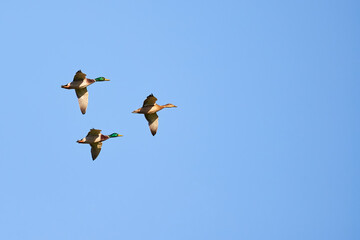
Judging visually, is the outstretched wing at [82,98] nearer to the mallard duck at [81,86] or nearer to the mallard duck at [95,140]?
the mallard duck at [81,86]

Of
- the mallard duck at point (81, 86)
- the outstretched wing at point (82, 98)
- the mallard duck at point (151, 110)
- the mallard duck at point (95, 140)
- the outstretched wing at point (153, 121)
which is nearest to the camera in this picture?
the mallard duck at point (81, 86)

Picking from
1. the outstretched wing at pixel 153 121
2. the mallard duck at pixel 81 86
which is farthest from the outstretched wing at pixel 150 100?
the mallard duck at pixel 81 86

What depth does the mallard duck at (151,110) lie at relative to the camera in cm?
6788

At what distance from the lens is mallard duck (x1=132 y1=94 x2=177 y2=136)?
223ft

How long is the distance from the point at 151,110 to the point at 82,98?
187 inches

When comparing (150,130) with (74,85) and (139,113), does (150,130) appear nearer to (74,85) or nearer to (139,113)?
(139,113)

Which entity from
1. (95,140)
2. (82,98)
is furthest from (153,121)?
(82,98)

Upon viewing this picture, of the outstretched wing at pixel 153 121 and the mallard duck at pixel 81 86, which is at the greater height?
the mallard duck at pixel 81 86

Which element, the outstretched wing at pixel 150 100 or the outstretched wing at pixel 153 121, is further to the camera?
the outstretched wing at pixel 153 121

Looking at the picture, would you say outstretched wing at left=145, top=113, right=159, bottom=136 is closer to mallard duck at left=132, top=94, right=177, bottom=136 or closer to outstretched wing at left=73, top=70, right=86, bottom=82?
mallard duck at left=132, top=94, right=177, bottom=136

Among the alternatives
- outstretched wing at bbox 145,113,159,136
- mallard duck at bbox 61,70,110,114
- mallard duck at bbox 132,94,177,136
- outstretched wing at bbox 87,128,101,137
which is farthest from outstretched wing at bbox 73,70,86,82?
outstretched wing at bbox 145,113,159,136

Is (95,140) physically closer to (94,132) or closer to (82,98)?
(94,132)

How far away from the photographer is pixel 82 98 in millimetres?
68812

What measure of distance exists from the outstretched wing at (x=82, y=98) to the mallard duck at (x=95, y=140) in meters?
1.78
